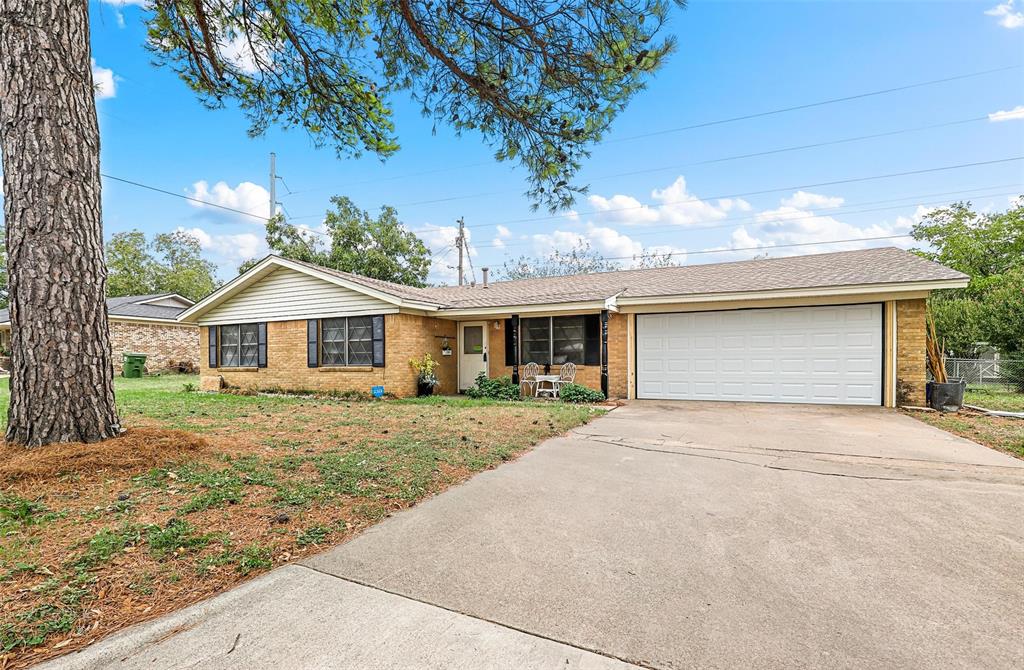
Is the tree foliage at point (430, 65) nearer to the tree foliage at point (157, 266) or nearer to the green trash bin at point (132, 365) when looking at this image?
the green trash bin at point (132, 365)

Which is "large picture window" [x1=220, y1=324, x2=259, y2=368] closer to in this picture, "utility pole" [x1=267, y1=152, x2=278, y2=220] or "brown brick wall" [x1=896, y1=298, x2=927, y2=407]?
"utility pole" [x1=267, y1=152, x2=278, y2=220]

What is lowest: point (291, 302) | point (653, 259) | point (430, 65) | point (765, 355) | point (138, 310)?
point (765, 355)

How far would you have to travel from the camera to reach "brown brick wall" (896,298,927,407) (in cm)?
911

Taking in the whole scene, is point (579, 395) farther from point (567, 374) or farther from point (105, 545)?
point (105, 545)

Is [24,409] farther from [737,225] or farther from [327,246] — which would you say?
[737,225]

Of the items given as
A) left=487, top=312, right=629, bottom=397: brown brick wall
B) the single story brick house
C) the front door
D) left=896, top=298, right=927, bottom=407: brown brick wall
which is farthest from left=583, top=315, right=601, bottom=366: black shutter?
left=896, top=298, right=927, bottom=407: brown brick wall

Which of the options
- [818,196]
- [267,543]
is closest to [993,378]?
[818,196]

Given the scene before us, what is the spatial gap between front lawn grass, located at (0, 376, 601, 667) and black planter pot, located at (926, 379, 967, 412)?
305 inches

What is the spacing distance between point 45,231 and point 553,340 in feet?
31.5

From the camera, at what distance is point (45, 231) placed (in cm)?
396

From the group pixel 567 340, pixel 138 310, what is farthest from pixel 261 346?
pixel 138 310

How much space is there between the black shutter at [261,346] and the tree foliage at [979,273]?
64.9 ft

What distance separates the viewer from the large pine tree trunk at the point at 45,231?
394 cm

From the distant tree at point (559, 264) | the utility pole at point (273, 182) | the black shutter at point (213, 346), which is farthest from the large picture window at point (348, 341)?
the distant tree at point (559, 264)
